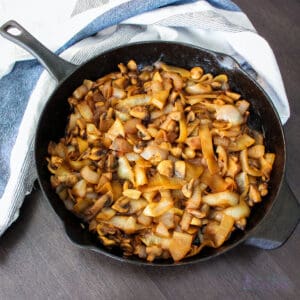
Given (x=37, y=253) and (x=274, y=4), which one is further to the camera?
(x=274, y=4)

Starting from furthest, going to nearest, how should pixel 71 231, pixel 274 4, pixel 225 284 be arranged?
pixel 274 4 → pixel 225 284 → pixel 71 231

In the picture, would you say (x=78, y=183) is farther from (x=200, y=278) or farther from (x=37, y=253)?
(x=200, y=278)

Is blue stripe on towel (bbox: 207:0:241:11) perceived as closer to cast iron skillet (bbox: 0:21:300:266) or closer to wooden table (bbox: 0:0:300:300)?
cast iron skillet (bbox: 0:21:300:266)

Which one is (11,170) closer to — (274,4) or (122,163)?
(122,163)

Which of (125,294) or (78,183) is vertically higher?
(78,183)

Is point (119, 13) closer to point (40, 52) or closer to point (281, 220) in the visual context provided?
point (40, 52)

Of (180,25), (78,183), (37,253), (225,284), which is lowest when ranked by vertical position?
(225,284)

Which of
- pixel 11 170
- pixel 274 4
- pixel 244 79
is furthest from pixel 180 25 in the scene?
pixel 11 170

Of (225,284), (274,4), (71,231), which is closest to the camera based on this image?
(71,231)
